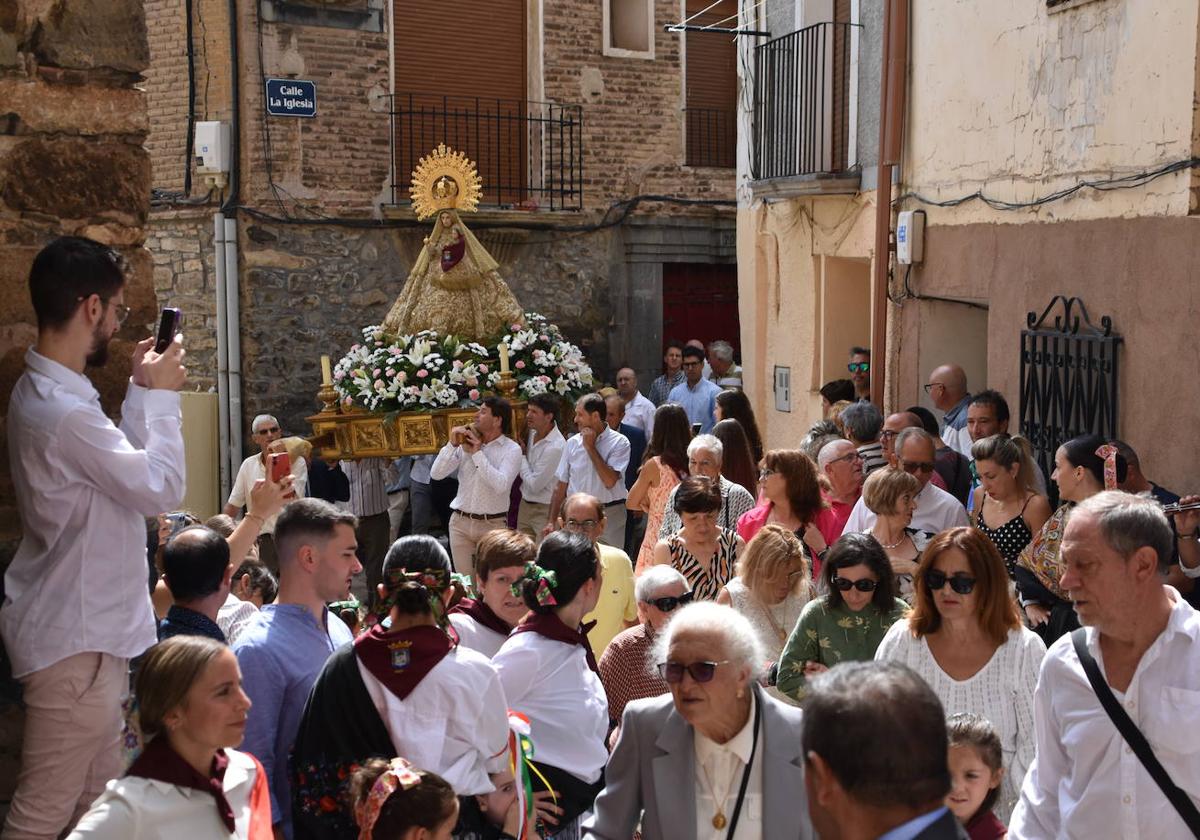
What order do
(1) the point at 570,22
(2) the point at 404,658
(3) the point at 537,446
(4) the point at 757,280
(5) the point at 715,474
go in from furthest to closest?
(1) the point at 570,22 → (4) the point at 757,280 → (3) the point at 537,446 → (5) the point at 715,474 → (2) the point at 404,658

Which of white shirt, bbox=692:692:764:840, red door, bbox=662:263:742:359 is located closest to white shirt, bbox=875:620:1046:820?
white shirt, bbox=692:692:764:840

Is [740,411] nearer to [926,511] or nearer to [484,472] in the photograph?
[484,472]

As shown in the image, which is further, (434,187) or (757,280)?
(757,280)

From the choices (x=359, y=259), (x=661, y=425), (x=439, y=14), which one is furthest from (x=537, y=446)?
(x=439, y=14)

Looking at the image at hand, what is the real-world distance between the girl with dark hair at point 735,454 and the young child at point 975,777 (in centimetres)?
418

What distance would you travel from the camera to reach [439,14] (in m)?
16.4

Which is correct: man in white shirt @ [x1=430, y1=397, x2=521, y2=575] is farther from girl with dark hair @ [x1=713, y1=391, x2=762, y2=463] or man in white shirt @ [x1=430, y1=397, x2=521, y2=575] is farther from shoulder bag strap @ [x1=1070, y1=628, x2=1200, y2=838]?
shoulder bag strap @ [x1=1070, y1=628, x2=1200, y2=838]

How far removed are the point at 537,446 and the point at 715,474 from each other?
2844mm

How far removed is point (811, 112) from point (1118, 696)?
9.10 metres

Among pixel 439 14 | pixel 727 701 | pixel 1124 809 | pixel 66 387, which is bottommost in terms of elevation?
pixel 1124 809

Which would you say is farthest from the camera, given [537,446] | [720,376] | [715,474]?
[720,376]

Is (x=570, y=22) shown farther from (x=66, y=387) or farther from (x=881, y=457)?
(x=66, y=387)

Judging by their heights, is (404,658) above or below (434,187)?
below

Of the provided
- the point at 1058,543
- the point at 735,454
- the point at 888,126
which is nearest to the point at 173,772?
the point at 1058,543
